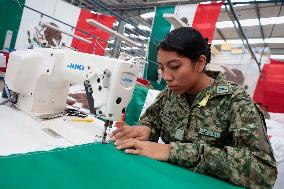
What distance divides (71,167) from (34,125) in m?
0.55

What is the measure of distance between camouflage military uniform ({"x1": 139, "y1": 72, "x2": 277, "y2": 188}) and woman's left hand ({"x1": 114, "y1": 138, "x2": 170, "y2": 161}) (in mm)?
30

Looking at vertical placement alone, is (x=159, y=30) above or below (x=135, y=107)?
above

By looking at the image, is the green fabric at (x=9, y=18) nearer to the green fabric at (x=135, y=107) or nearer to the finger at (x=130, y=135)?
the green fabric at (x=135, y=107)

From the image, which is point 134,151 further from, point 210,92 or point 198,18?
point 198,18

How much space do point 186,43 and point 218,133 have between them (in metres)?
0.46

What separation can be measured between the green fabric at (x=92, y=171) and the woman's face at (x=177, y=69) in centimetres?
41

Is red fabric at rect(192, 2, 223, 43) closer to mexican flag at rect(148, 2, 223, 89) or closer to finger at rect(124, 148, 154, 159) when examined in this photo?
mexican flag at rect(148, 2, 223, 89)

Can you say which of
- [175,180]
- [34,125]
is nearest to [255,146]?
[175,180]

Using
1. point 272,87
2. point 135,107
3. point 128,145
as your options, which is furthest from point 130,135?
point 272,87

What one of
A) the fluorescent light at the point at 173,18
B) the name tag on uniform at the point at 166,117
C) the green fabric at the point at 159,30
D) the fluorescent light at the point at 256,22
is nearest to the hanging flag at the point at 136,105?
the fluorescent light at the point at 173,18

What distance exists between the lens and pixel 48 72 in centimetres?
145

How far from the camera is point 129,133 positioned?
126 centimetres

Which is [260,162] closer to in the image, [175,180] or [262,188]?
[262,188]

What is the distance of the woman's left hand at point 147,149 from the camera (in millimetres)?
1089
